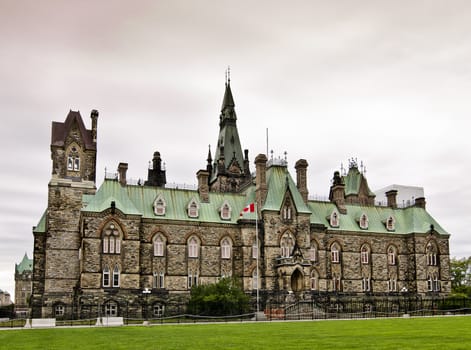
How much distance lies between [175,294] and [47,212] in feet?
52.8

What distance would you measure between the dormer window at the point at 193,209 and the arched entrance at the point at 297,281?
1160cm

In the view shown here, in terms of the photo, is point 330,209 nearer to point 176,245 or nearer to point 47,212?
point 176,245

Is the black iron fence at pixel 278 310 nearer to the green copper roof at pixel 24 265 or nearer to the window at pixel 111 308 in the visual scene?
the window at pixel 111 308

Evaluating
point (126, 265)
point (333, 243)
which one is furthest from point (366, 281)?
point (126, 265)

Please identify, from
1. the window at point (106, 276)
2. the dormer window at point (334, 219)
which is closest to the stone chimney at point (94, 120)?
the window at point (106, 276)

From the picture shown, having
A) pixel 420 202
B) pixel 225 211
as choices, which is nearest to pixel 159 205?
pixel 225 211

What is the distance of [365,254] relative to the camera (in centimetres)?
6806

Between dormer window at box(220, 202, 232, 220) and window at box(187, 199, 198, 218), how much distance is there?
109 inches

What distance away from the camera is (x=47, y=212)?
200 ft

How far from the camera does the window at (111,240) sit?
5466 cm

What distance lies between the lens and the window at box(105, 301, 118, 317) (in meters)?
53.5

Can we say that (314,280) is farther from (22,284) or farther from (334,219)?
(22,284)

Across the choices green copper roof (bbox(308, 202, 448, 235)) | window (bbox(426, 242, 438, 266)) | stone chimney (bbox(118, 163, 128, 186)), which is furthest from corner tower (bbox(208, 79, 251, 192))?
window (bbox(426, 242, 438, 266))

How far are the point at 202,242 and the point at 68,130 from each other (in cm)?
1865
